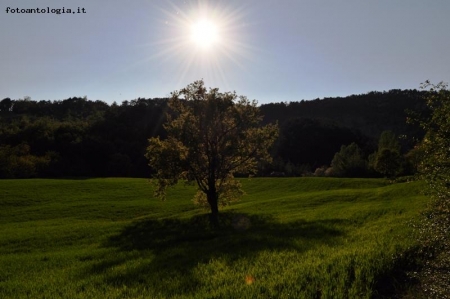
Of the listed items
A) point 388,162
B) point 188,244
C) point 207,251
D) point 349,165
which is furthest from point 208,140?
point 349,165

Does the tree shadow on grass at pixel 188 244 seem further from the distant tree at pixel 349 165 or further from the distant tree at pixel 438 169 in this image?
the distant tree at pixel 349 165

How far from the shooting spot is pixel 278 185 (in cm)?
6538

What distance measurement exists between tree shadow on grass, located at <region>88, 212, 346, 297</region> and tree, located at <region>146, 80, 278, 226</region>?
3.89m

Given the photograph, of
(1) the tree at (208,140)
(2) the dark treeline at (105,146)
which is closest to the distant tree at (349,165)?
(2) the dark treeline at (105,146)

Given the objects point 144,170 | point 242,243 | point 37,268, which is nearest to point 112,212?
point 37,268

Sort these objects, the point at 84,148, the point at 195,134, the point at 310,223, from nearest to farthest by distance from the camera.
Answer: the point at 310,223 < the point at 195,134 < the point at 84,148

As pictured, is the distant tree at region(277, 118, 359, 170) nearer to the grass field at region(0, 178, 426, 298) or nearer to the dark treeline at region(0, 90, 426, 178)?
the dark treeline at region(0, 90, 426, 178)

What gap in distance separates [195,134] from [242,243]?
15213 millimetres

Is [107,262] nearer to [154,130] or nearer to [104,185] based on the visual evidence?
[104,185]

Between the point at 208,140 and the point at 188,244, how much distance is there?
13.2m

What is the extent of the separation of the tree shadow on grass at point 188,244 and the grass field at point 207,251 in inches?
2.6

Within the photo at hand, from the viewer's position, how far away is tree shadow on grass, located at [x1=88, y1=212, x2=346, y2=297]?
13.5 metres

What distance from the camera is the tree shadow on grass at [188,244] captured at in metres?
13.5

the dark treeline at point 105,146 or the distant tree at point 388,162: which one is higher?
the dark treeline at point 105,146
